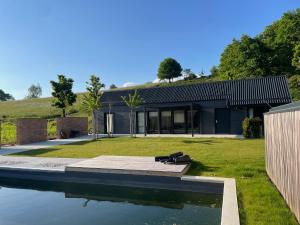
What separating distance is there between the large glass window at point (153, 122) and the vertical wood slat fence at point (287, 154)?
58.8 feet

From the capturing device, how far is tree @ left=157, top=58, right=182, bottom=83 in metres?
76.4

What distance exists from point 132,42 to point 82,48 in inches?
197

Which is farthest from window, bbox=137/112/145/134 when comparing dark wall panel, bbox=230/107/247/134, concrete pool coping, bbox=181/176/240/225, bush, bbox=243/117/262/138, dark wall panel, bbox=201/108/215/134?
concrete pool coping, bbox=181/176/240/225

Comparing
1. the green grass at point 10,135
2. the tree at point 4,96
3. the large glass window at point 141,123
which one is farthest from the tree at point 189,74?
the tree at point 4,96

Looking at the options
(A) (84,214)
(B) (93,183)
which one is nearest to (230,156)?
(B) (93,183)

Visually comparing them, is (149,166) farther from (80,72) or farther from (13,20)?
(80,72)

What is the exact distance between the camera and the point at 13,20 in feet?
64.3

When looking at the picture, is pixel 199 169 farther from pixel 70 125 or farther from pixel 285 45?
pixel 285 45

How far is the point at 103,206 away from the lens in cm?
723

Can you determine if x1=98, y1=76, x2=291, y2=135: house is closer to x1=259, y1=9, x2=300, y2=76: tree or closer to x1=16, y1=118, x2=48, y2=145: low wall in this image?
x1=16, y1=118, x2=48, y2=145: low wall

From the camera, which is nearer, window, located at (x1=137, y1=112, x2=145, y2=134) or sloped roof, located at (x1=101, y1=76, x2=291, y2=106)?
sloped roof, located at (x1=101, y1=76, x2=291, y2=106)

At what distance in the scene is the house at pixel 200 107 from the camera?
21122 mm

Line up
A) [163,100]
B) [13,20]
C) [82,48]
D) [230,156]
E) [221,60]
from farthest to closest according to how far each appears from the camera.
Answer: [221,60]
[82,48]
[163,100]
[13,20]
[230,156]

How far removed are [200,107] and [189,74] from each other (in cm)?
5319
